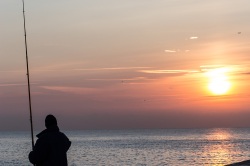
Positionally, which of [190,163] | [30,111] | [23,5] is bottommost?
[190,163]

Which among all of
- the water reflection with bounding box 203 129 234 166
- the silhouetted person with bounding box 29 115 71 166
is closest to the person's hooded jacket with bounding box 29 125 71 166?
the silhouetted person with bounding box 29 115 71 166

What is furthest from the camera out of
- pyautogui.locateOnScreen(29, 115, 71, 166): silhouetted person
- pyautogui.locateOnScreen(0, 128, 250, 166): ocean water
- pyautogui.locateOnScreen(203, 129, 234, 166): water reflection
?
pyautogui.locateOnScreen(0, 128, 250, 166): ocean water

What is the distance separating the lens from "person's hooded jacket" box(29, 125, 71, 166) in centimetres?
931

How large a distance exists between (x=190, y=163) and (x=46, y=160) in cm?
4486

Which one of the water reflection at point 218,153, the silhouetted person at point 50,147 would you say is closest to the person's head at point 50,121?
the silhouetted person at point 50,147

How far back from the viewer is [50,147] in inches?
372

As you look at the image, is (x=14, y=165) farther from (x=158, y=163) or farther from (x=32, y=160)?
(x=32, y=160)

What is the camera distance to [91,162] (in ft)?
187

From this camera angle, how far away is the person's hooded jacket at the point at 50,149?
9.31m

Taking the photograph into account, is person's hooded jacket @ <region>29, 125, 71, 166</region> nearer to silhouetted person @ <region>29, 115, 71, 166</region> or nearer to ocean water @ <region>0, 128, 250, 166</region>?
silhouetted person @ <region>29, 115, 71, 166</region>

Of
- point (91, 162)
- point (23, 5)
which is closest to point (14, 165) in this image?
point (91, 162)

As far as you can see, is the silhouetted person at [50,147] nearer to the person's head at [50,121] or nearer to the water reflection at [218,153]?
the person's head at [50,121]

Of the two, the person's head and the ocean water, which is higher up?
the person's head

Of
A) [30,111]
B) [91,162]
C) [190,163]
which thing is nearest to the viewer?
[30,111]
